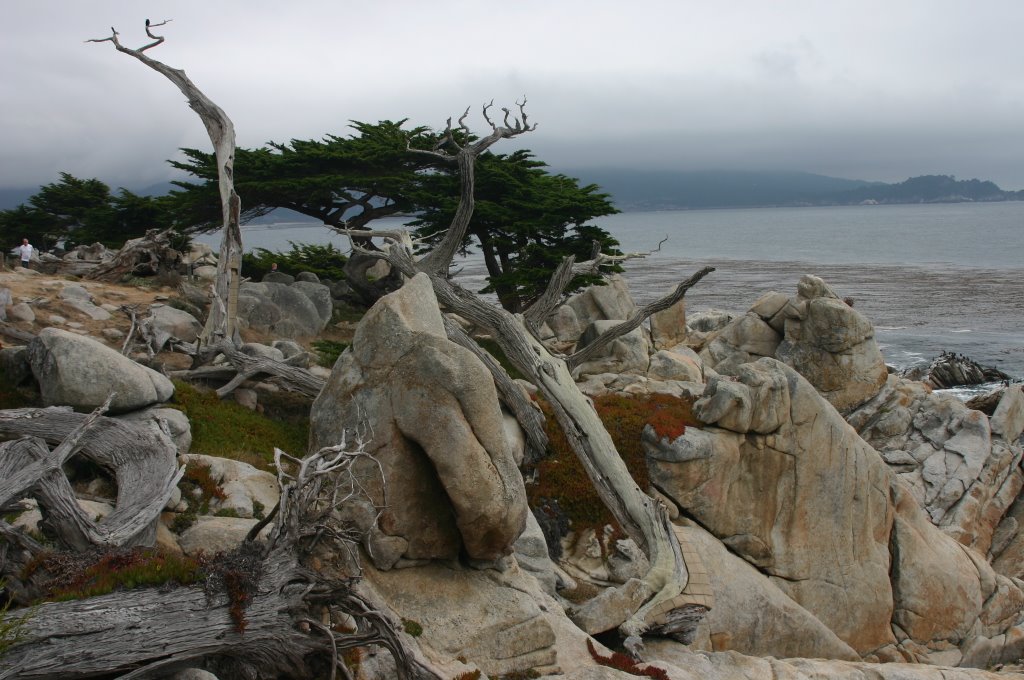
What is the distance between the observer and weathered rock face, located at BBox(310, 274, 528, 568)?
9.43 m

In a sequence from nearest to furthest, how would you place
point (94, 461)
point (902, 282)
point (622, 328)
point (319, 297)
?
point (94, 461) → point (622, 328) → point (319, 297) → point (902, 282)

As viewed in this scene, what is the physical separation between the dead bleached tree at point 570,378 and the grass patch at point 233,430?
514 centimetres

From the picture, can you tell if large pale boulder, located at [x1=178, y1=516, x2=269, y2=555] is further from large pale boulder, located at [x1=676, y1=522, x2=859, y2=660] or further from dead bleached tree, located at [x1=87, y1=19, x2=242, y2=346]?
dead bleached tree, located at [x1=87, y1=19, x2=242, y2=346]

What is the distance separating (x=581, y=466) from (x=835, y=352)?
1517 centimetres

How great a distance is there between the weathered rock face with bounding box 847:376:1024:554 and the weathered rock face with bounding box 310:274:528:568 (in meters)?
15.4

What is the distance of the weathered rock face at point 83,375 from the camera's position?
11.7 m

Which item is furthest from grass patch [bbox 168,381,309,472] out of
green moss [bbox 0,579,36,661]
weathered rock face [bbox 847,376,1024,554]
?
weathered rock face [bbox 847,376,1024,554]

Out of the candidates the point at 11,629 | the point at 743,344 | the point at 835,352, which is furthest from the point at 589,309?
the point at 11,629

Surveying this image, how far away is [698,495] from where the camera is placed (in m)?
15.3

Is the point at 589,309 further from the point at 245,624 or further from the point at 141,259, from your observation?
the point at 245,624

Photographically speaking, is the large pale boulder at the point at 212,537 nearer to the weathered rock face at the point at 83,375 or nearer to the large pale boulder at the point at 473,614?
the large pale boulder at the point at 473,614

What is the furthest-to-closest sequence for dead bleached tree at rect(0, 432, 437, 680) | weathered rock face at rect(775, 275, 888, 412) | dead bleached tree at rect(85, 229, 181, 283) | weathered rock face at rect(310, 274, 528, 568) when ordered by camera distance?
weathered rock face at rect(775, 275, 888, 412), dead bleached tree at rect(85, 229, 181, 283), weathered rock face at rect(310, 274, 528, 568), dead bleached tree at rect(0, 432, 437, 680)

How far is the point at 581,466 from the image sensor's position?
16.0m

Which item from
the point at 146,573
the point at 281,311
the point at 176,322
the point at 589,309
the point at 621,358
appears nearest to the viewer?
the point at 146,573
